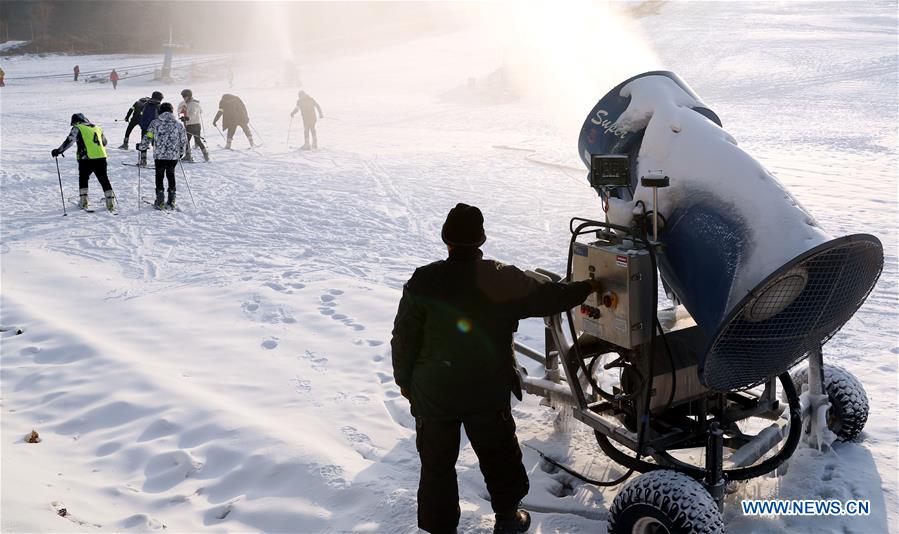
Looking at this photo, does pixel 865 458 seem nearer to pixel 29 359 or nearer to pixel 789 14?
pixel 29 359

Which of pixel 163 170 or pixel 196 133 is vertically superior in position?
pixel 196 133

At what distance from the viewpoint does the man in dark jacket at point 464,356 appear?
→ 3520mm

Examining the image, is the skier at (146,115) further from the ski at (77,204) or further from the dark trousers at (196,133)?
the ski at (77,204)

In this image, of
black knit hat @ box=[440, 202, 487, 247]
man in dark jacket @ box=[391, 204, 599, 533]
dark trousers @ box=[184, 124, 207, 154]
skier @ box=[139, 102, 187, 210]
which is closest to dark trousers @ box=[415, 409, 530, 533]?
man in dark jacket @ box=[391, 204, 599, 533]

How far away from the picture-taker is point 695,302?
11.5ft

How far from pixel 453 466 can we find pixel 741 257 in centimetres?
163

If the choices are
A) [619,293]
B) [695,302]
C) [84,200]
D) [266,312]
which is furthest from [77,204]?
[695,302]

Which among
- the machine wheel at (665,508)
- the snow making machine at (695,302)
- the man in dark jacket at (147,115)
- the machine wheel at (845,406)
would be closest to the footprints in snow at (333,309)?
the snow making machine at (695,302)

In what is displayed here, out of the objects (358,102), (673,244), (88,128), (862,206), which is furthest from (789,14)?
(673,244)

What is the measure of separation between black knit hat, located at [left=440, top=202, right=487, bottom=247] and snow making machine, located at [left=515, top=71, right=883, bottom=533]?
579 millimetres

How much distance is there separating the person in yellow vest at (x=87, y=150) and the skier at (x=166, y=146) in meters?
0.69

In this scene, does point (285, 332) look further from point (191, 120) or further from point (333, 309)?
point (191, 120)

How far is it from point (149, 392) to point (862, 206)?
10031mm

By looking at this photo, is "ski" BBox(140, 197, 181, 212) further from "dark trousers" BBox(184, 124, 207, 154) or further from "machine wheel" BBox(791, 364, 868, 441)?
"machine wheel" BBox(791, 364, 868, 441)
